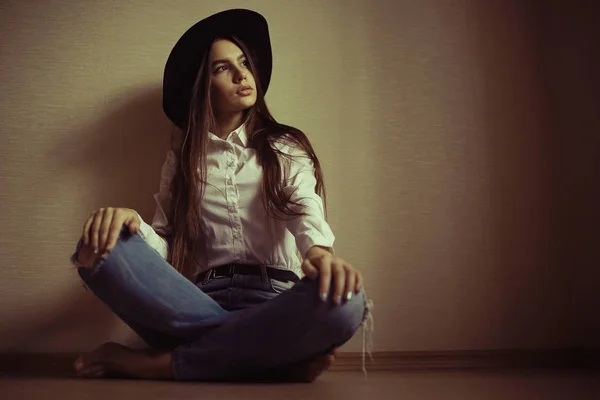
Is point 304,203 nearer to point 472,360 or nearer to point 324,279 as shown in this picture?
point 324,279

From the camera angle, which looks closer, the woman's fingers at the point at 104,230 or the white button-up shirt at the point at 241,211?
the woman's fingers at the point at 104,230

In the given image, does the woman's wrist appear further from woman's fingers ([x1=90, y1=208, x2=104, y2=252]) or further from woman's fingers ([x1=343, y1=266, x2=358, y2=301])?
woman's fingers ([x1=90, y1=208, x2=104, y2=252])

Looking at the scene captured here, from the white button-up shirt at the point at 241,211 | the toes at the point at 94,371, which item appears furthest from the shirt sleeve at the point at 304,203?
the toes at the point at 94,371

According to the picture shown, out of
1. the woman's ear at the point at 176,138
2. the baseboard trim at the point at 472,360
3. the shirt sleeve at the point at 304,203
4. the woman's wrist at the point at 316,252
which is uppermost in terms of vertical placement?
the woman's ear at the point at 176,138

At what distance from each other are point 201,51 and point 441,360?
1015 mm

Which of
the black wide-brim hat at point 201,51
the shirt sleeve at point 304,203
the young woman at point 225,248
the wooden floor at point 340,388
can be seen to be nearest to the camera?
the wooden floor at point 340,388

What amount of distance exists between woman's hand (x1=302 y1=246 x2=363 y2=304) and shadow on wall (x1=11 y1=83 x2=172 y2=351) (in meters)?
0.71

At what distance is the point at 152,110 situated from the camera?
5.10 feet

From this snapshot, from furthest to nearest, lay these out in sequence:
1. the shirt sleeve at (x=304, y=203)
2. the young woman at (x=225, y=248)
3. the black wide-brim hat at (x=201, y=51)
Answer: the black wide-brim hat at (x=201, y=51), the shirt sleeve at (x=304, y=203), the young woman at (x=225, y=248)

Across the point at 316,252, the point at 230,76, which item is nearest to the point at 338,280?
the point at 316,252

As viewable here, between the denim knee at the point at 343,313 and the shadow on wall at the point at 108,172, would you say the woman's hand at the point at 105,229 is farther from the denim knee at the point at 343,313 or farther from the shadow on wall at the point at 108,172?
the shadow on wall at the point at 108,172

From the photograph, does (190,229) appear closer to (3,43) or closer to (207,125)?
(207,125)

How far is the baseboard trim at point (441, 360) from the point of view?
145 centimetres

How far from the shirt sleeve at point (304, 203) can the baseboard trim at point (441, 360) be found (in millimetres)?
457
